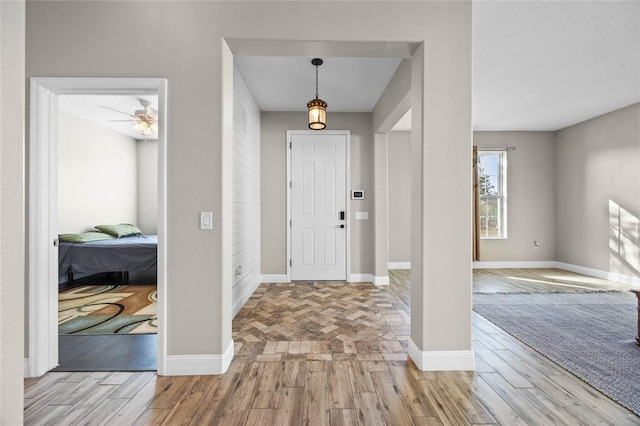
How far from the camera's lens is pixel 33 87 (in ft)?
6.64

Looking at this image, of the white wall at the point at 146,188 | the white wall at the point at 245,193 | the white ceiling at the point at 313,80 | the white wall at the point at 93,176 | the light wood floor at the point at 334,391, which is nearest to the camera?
the light wood floor at the point at 334,391

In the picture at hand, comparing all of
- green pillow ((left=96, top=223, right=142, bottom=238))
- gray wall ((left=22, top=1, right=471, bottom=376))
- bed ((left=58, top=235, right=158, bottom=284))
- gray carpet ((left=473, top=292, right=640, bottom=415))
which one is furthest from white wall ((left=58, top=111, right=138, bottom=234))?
gray carpet ((left=473, top=292, right=640, bottom=415))

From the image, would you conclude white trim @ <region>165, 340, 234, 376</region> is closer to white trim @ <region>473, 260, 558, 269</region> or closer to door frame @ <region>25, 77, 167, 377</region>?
door frame @ <region>25, 77, 167, 377</region>

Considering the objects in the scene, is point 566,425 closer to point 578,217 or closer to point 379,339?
point 379,339

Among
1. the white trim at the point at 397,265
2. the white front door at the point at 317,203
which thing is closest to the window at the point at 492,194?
the white trim at the point at 397,265

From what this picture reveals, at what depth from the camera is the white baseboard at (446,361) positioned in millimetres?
2082

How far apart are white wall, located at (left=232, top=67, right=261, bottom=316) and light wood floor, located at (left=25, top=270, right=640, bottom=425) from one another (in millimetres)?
945

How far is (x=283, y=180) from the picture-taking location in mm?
4711

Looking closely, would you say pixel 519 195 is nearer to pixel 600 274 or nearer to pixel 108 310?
pixel 600 274

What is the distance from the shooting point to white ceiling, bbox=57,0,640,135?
8.13 feet

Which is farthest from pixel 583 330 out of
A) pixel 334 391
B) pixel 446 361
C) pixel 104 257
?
pixel 104 257

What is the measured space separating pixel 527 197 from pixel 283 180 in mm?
4892

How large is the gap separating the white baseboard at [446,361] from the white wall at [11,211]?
207 centimetres

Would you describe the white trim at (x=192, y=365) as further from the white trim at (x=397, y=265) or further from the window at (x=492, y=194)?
the window at (x=492, y=194)
